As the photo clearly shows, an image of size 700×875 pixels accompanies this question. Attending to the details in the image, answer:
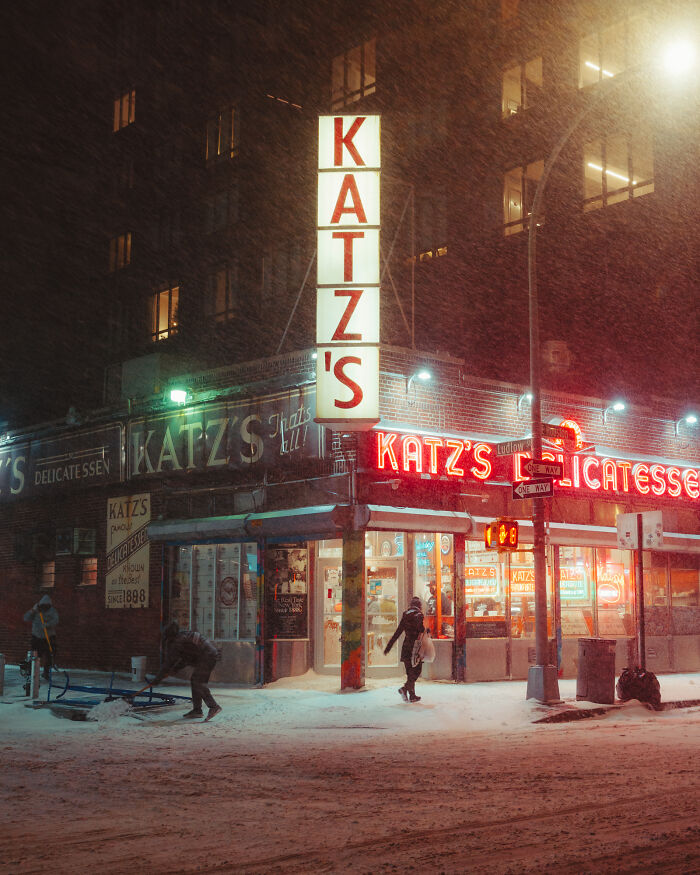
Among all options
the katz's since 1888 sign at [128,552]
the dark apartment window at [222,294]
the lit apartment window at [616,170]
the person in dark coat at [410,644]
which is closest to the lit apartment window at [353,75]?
the dark apartment window at [222,294]

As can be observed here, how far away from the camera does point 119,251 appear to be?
37844 millimetres

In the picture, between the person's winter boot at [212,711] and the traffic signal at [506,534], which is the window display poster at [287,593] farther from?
the person's winter boot at [212,711]

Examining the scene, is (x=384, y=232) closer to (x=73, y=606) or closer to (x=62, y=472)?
(x=62, y=472)

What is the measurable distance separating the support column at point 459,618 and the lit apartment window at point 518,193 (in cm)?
1359

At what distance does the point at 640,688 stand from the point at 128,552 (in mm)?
12427

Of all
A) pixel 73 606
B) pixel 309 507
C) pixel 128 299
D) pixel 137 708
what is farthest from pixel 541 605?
pixel 128 299

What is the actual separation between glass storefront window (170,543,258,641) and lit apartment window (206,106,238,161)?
17854 mm

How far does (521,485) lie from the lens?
16547 mm

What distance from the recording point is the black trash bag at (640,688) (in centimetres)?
1568

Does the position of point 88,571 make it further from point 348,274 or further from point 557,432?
point 557,432

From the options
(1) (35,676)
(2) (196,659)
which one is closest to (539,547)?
(2) (196,659)

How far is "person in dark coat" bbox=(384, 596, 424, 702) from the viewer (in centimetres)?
1616

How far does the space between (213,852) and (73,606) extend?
18.5 meters

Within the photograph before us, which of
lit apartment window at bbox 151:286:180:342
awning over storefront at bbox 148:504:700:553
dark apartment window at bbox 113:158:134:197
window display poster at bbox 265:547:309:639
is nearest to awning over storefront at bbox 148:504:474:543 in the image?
awning over storefront at bbox 148:504:700:553
